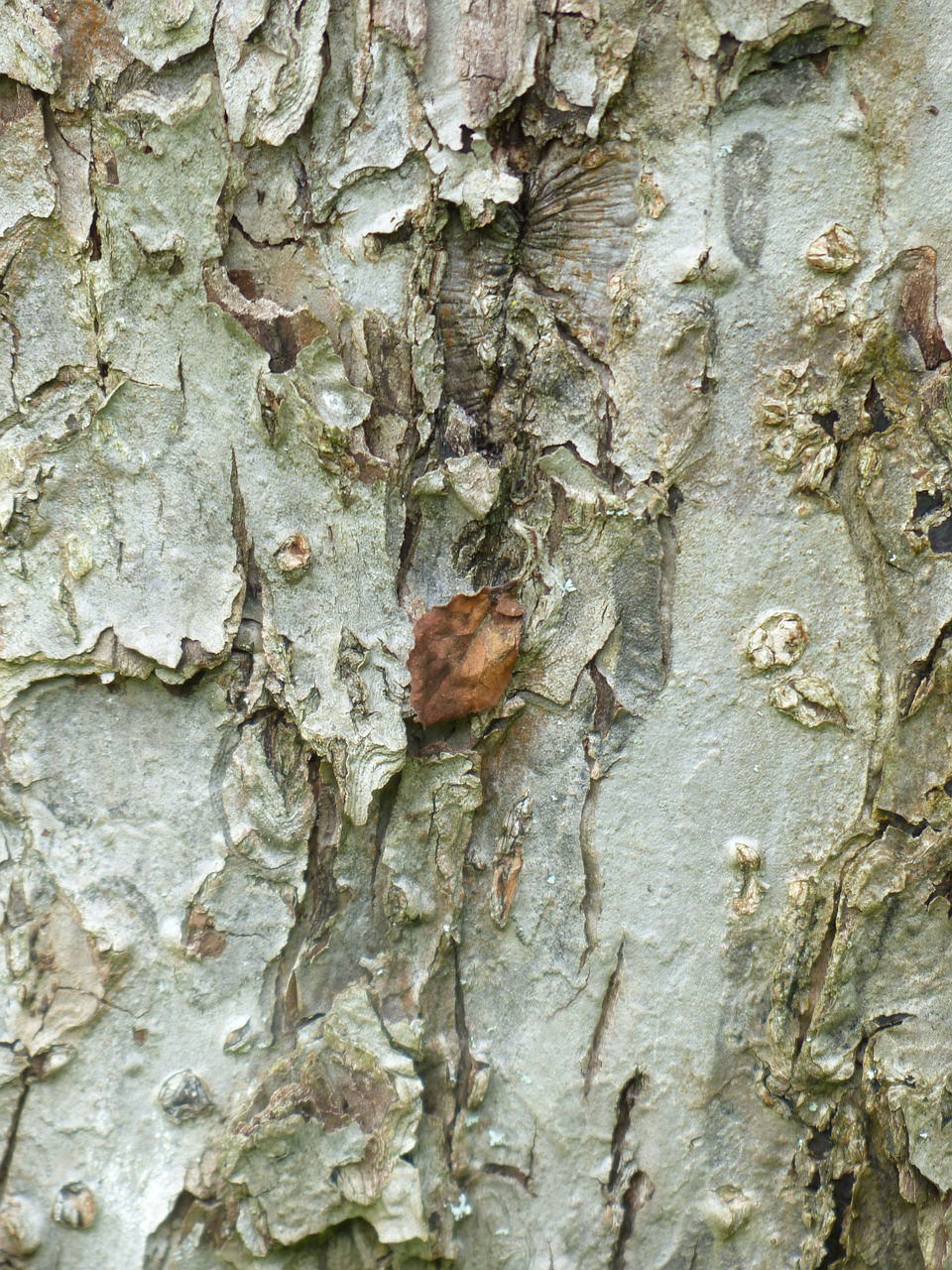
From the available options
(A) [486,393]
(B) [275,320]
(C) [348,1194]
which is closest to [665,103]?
(A) [486,393]

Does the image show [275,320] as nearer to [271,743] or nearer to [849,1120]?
[271,743]

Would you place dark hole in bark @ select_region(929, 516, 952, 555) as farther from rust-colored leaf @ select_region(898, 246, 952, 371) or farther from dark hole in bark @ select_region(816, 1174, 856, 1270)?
dark hole in bark @ select_region(816, 1174, 856, 1270)

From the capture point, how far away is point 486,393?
1066 millimetres

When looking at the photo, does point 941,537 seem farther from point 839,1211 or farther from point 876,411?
point 839,1211

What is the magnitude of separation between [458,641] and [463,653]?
1 centimetres

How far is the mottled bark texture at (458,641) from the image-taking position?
99 centimetres

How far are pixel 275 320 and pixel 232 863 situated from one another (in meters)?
0.59

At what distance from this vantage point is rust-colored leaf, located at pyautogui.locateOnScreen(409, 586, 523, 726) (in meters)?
1.04

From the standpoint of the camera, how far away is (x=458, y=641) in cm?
105

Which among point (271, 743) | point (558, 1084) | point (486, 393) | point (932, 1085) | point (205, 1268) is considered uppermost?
point (486, 393)

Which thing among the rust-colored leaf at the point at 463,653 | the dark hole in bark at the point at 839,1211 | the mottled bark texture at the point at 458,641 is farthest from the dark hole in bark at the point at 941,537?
the dark hole in bark at the point at 839,1211

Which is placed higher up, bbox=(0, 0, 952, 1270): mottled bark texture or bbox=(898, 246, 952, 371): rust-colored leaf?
bbox=(898, 246, 952, 371): rust-colored leaf

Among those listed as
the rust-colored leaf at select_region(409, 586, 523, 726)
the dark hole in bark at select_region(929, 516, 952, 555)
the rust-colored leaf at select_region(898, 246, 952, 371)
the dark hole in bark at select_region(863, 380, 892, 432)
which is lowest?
the rust-colored leaf at select_region(409, 586, 523, 726)

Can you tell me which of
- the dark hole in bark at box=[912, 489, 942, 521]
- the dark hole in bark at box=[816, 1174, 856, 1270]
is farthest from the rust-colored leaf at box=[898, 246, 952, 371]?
the dark hole in bark at box=[816, 1174, 856, 1270]
